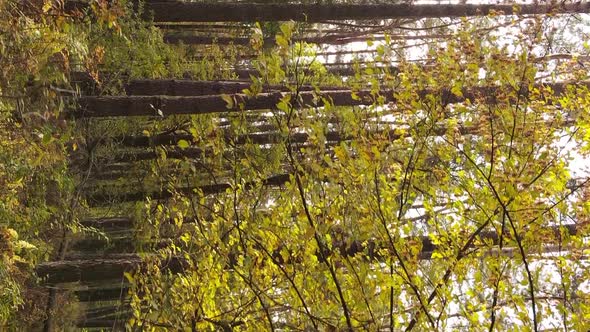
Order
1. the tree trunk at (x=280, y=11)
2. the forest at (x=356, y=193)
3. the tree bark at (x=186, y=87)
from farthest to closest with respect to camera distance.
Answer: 1. the tree trunk at (x=280, y=11)
2. the tree bark at (x=186, y=87)
3. the forest at (x=356, y=193)

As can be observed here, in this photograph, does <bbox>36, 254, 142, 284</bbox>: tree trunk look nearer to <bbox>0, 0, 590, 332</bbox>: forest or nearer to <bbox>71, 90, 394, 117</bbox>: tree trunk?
<bbox>0, 0, 590, 332</bbox>: forest

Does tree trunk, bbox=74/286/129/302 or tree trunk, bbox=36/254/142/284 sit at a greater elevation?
tree trunk, bbox=36/254/142/284

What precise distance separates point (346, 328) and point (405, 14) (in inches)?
252

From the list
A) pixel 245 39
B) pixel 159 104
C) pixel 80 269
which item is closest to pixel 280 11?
pixel 159 104

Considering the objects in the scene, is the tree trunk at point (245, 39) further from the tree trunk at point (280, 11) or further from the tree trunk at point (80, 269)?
the tree trunk at point (80, 269)

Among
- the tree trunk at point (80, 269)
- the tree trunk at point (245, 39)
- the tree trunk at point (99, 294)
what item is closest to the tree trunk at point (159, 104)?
the tree trunk at point (80, 269)

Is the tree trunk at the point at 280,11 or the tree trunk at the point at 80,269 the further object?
the tree trunk at the point at 280,11

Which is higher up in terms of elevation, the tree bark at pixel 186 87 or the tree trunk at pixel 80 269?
the tree bark at pixel 186 87

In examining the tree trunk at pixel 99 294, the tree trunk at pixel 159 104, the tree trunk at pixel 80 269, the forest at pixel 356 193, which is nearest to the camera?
the forest at pixel 356 193

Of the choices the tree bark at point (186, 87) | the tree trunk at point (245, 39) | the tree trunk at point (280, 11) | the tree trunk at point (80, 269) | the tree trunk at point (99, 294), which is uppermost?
the tree trunk at point (280, 11)

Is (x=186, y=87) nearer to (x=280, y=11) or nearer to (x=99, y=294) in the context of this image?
(x=280, y=11)

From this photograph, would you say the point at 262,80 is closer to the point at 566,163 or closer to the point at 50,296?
the point at 566,163

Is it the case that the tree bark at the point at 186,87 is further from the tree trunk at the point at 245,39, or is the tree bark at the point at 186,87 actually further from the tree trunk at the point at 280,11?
the tree trunk at the point at 245,39

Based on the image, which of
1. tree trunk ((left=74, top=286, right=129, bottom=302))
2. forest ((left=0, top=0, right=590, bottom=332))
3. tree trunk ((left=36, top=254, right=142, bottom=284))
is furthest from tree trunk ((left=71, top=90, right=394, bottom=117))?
tree trunk ((left=74, top=286, right=129, bottom=302))
